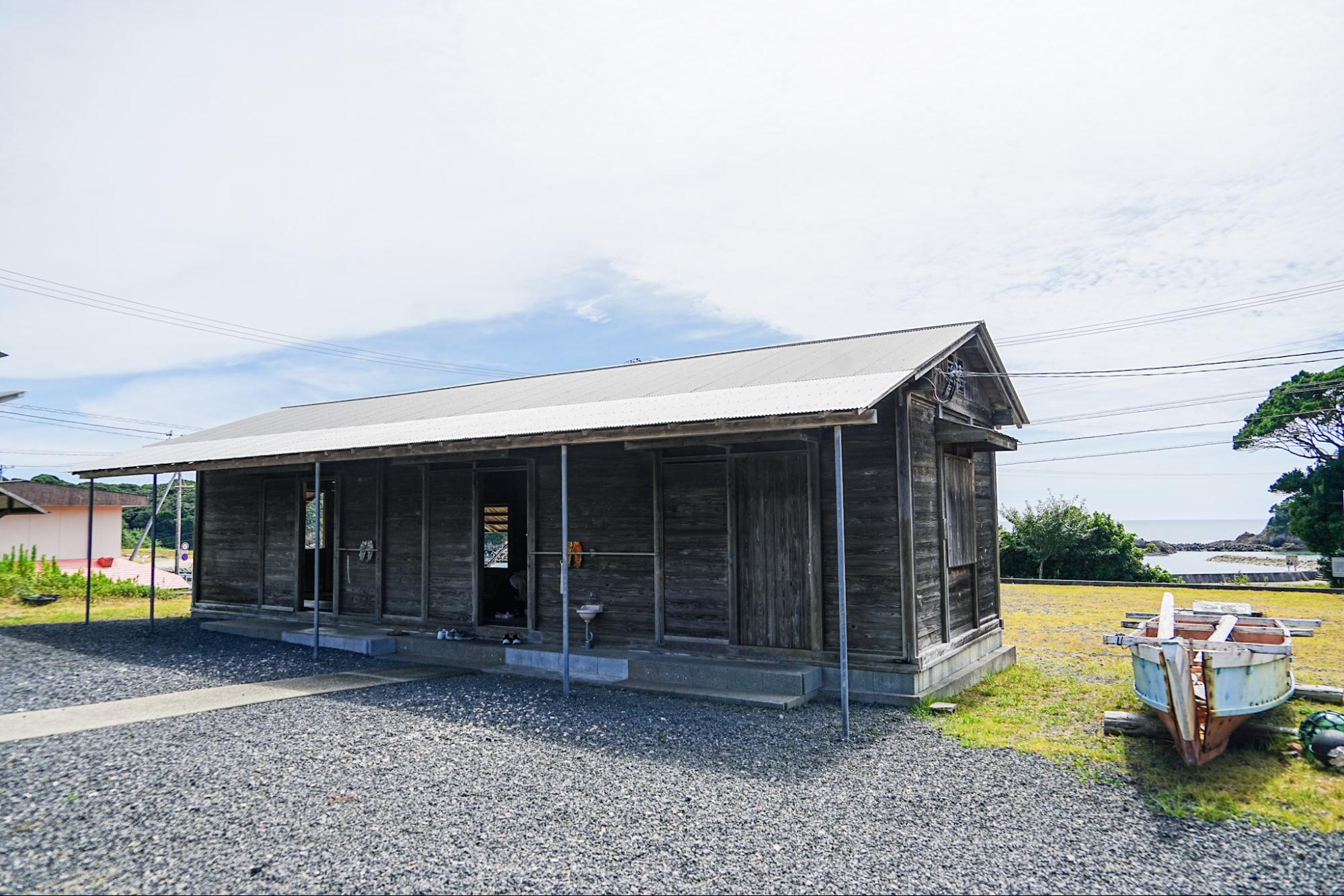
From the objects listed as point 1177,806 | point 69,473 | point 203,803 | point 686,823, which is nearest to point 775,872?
point 686,823

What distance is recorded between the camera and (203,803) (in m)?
5.02

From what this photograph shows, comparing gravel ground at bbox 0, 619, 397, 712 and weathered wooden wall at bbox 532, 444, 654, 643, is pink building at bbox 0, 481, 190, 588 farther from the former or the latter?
weathered wooden wall at bbox 532, 444, 654, 643

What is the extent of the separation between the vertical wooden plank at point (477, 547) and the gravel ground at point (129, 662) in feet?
4.80

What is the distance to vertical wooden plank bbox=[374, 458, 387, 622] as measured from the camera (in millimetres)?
12039

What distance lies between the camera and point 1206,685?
19.2ft

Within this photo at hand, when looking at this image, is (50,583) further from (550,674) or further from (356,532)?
(550,674)

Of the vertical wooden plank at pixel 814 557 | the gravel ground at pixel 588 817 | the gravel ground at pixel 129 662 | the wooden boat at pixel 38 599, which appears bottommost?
the gravel ground at pixel 588 817

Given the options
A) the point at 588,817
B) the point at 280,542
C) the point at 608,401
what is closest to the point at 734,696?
the point at 588,817

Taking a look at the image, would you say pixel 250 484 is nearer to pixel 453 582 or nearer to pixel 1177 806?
pixel 453 582

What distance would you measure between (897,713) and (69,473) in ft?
42.3

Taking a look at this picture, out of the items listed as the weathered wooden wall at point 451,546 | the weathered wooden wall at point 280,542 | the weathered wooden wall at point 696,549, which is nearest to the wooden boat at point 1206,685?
the weathered wooden wall at point 696,549

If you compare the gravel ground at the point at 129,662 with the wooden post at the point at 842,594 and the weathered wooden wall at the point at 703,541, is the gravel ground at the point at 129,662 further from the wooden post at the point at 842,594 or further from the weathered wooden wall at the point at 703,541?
the wooden post at the point at 842,594

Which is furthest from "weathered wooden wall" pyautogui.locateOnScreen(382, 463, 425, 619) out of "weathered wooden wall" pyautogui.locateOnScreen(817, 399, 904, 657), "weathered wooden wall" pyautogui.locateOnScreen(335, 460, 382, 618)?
"weathered wooden wall" pyautogui.locateOnScreen(817, 399, 904, 657)

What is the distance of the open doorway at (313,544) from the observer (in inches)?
507
